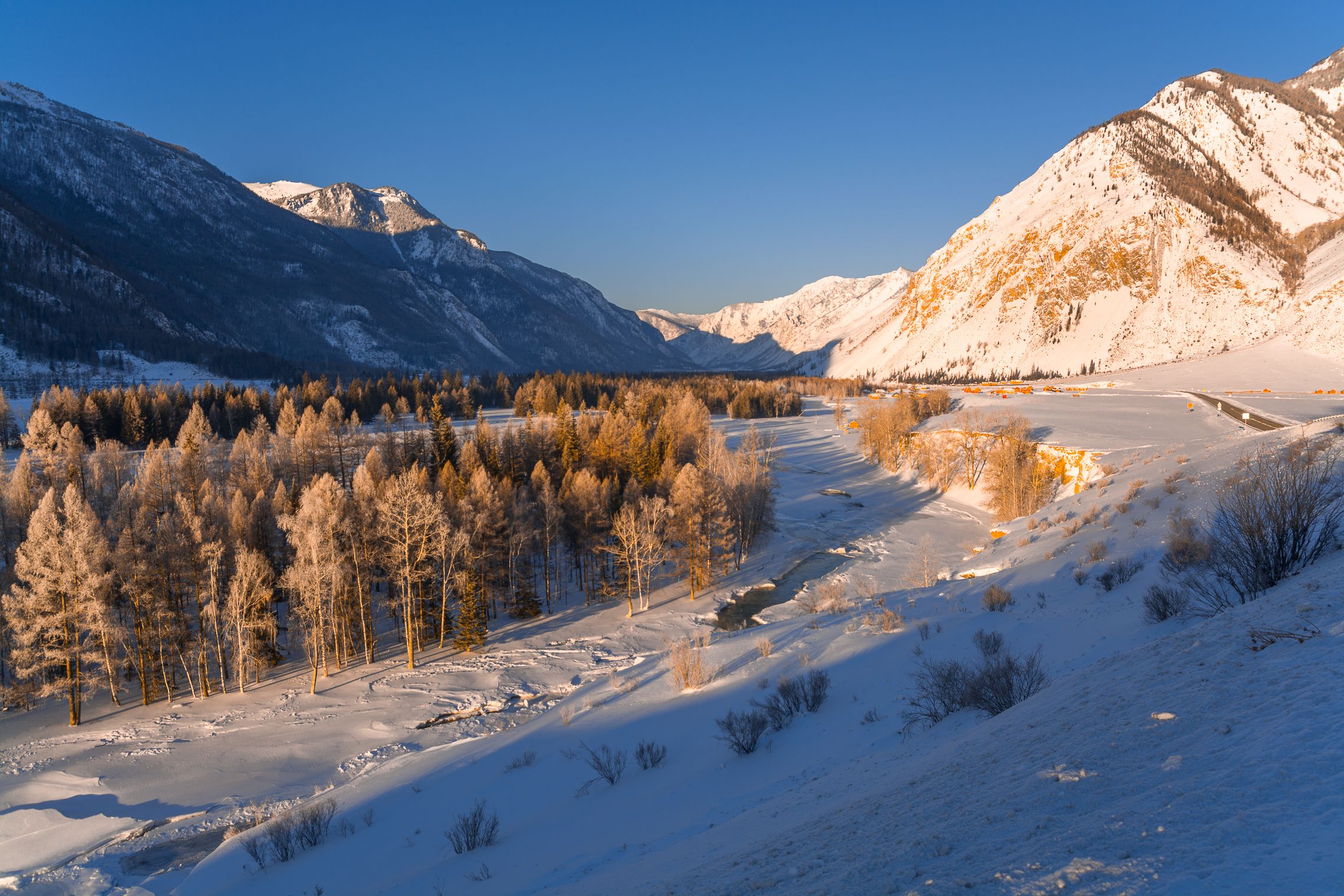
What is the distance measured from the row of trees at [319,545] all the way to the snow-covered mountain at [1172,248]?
138 m

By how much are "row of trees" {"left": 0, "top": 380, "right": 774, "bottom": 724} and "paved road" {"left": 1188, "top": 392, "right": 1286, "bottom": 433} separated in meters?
42.1

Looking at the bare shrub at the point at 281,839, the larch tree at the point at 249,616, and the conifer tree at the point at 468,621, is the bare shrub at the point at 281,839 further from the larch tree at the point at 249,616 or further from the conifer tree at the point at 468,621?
the conifer tree at the point at 468,621

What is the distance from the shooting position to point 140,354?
154125 millimetres

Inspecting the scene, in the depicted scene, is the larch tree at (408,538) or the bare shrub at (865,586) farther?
the bare shrub at (865,586)

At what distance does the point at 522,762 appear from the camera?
15852 mm

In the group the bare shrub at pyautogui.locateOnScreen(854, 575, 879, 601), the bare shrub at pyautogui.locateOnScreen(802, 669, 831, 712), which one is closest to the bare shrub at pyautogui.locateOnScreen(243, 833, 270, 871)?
the bare shrub at pyautogui.locateOnScreen(802, 669, 831, 712)

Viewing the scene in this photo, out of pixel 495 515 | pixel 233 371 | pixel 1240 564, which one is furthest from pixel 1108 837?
pixel 233 371

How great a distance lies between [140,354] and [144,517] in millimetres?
159466

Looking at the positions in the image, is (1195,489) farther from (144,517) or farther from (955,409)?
(955,409)

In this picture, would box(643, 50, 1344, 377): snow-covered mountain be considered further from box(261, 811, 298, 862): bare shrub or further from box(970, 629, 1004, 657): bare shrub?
box(261, 811, 298, 862): bare shrub

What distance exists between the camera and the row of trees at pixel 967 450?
5872 cm

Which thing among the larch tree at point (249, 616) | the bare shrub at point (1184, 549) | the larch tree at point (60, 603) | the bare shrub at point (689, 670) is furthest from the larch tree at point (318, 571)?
the bare shrub at point (1184, 549)

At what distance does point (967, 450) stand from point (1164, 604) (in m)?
64.4

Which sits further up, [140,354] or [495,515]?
[140,354]
